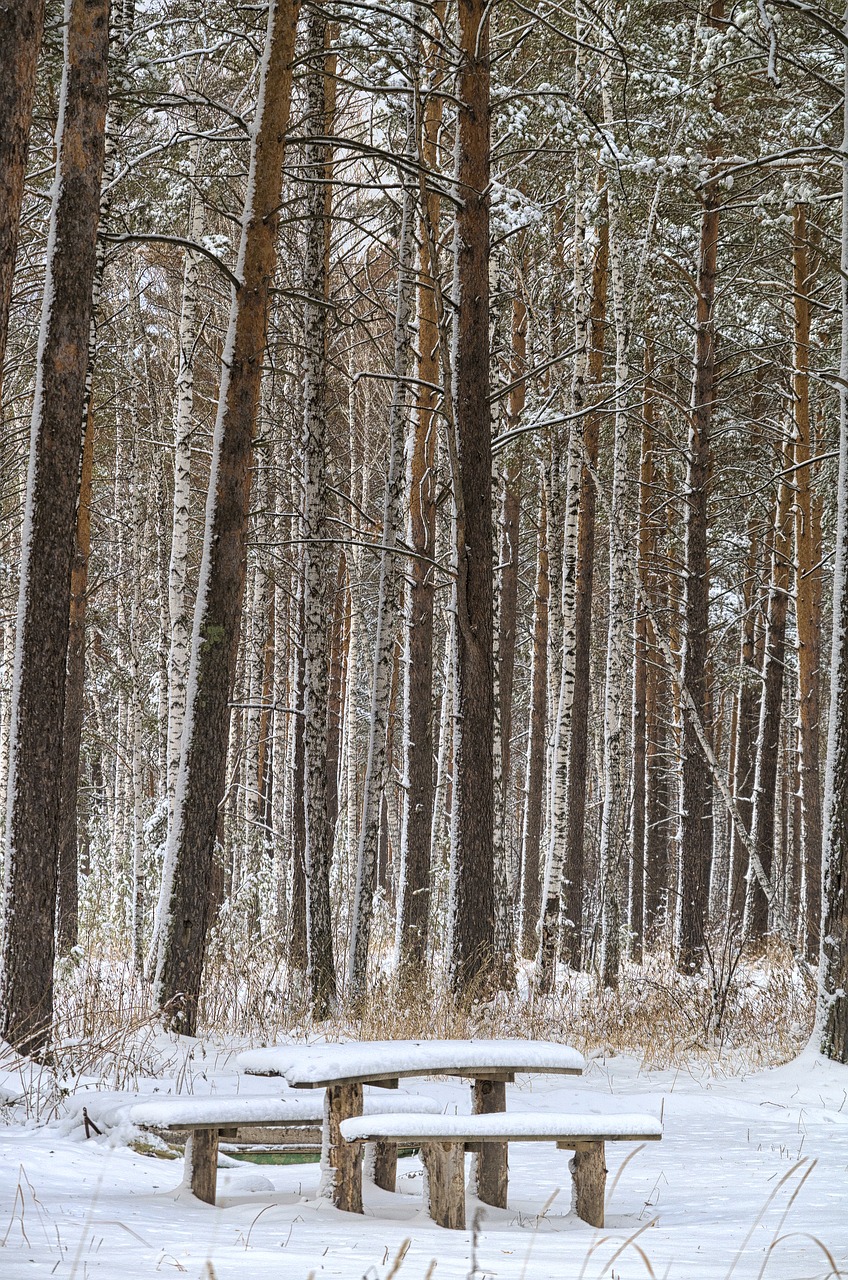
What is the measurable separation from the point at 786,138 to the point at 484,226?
3710 mm

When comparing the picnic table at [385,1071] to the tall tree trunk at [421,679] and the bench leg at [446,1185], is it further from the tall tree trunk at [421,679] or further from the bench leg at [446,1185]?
the tall tree trunk at [421,679]

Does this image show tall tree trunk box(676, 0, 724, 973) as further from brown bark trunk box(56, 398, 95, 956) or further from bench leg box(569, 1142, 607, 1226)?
bench leg box(569, 1142, 607, 1226)

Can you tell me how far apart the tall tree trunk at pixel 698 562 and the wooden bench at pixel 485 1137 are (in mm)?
8947

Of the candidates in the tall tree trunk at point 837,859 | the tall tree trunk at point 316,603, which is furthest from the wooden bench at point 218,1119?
the tall tree trunk at point 316,603

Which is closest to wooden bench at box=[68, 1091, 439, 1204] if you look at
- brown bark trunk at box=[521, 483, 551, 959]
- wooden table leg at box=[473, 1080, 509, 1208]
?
wooden table leg at box=[473, 1080, 509, 1208]

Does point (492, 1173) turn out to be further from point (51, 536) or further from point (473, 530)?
point (473, 530)

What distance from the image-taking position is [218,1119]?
3.86 metres

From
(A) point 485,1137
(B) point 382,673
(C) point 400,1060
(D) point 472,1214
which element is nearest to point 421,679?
(B) point 382,673

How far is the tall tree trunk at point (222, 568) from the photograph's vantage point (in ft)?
23.9

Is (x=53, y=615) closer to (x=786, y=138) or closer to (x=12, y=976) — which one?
(x=12, y=976)

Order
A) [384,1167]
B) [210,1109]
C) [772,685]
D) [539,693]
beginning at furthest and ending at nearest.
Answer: [539,693] < [772,685] < [384,1167] < [210,1109]

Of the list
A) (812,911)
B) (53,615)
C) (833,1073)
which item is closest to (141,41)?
(53,615)

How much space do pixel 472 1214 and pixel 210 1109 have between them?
1.22m

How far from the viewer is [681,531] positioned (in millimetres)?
17812
